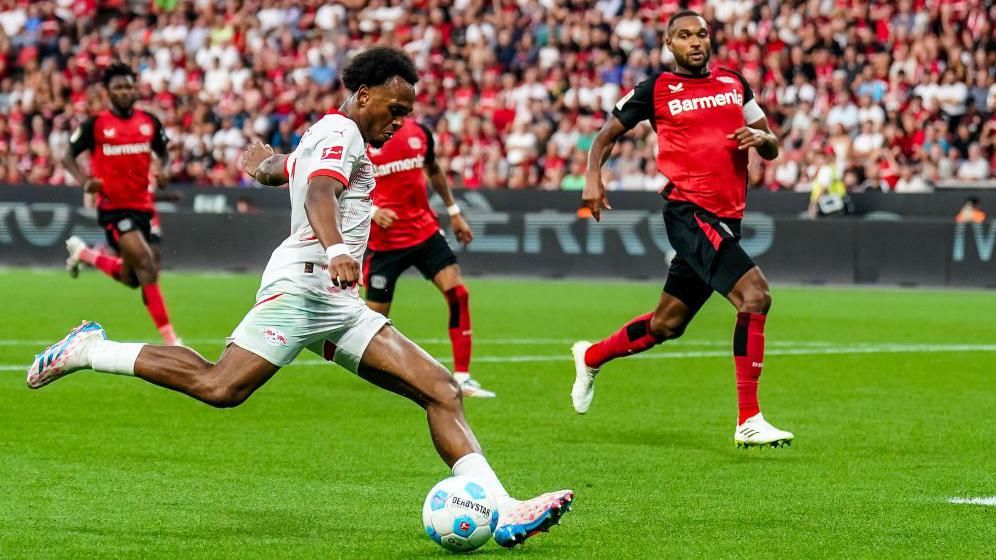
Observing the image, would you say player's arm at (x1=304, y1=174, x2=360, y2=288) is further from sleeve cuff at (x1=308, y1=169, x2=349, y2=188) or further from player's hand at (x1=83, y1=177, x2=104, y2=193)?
player's hand at (x1=83, y1=177, x2=104, y2=193)

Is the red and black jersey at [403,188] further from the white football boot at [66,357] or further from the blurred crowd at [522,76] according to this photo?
the blurred crowd at [522,76]

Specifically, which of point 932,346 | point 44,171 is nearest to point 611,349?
point 932,346

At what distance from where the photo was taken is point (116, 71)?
14852 mm

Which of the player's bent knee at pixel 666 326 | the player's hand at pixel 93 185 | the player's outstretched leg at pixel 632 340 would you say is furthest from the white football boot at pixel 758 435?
the player's hand at pixel 93 185

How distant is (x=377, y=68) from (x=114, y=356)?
1.82 m

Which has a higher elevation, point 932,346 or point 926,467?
point 926,467

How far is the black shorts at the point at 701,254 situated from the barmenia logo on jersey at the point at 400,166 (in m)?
3.16

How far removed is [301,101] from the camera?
32188 millimetres

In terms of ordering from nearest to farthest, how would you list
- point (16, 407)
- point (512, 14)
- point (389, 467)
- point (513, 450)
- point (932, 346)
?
point (389, 467)
point (513, 450)
point (16, 407)
point (932, 346)
point (512, 14)

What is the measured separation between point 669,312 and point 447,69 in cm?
2199

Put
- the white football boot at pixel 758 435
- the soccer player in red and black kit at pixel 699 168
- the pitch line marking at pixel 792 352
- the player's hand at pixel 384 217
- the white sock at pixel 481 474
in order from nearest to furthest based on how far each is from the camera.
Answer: the white sock at pixel 481 474, the white football boot at pixel 758 435, the soccer player in red and black kit at pixel 699 168, the player's hand at pixel 384 217, the pitch line marking at pixel 792 352

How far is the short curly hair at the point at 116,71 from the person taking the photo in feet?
48.5

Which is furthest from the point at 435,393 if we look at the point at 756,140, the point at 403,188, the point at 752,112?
the point at 403,188

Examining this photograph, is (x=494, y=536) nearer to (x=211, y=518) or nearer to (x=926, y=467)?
(x=211, y=518)
